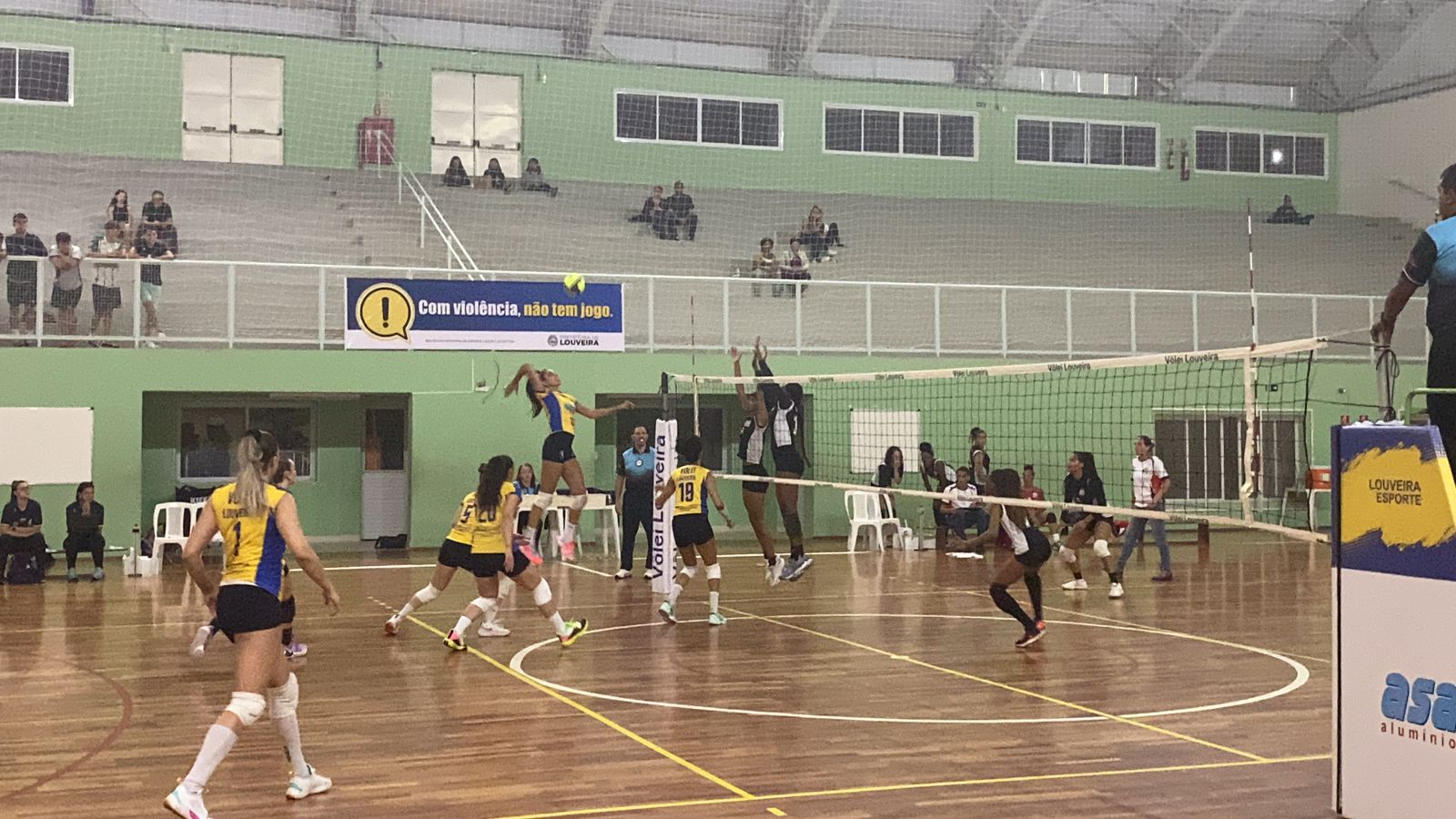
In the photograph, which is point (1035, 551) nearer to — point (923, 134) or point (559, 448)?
point (559, 448)

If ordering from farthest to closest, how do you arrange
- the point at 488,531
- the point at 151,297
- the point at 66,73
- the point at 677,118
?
the point at 677,118 → the point at 66,73 → the point at 151,297 → the point at 488,531

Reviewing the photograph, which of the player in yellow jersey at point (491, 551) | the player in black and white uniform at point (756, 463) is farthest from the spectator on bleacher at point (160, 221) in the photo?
the player in yellow jersey at point (491, 551)

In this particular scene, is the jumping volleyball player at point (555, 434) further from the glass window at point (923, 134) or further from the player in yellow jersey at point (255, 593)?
the glass window at point (923, 134)

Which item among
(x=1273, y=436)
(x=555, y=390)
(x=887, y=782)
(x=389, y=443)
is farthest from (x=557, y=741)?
(x=1273, y=436)

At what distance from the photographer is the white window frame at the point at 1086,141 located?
109 feet

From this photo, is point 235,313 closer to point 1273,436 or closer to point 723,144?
point 723,144

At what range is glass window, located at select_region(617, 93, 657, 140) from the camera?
101ft

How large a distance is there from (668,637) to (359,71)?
19.4 meters

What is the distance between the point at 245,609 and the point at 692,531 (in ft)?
23.1

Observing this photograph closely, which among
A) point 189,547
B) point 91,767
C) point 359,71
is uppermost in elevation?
point 359,71

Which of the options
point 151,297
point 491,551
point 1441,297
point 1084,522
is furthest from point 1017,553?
point 151,297

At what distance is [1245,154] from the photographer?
34688 mm

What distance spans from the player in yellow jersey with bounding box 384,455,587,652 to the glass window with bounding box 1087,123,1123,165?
80.8ft

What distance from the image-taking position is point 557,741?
330 inches
